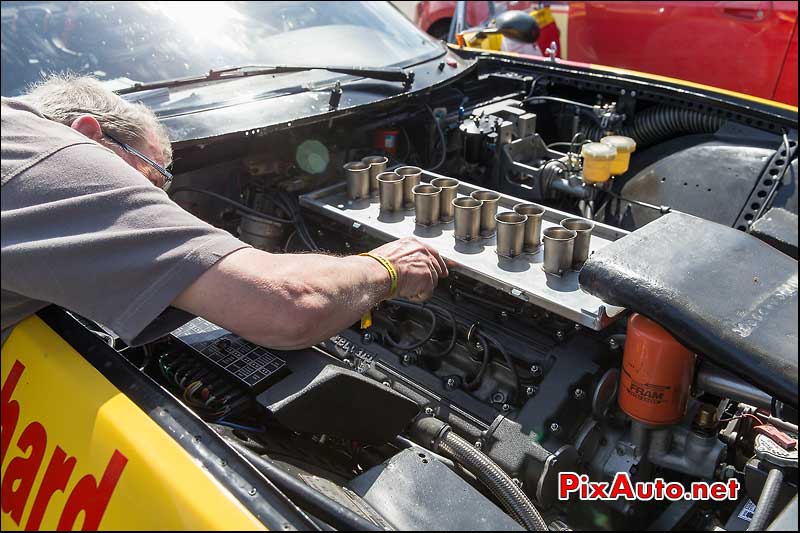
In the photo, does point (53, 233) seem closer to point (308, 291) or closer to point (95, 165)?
point (95, 165)

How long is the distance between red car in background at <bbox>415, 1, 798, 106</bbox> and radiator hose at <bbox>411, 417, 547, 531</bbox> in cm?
441

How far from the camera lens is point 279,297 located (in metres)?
1.33

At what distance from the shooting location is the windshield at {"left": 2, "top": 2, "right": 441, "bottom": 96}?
238 centimetres

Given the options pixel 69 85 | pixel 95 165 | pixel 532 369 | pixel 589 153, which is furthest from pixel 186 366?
pixel 589 153

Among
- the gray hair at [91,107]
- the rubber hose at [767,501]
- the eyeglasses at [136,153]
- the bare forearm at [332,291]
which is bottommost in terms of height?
the rubber hose at [767,501]

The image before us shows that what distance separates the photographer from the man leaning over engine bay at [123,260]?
1222mm

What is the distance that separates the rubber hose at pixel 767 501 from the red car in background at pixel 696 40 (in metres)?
4.38

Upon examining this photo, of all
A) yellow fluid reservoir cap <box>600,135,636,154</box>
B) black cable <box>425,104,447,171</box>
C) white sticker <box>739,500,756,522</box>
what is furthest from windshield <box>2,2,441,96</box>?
white sticker <box>739,500,756,522</box>

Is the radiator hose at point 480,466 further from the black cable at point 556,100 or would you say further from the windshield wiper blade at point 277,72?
the black cable at point 556,100

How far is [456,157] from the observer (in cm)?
280

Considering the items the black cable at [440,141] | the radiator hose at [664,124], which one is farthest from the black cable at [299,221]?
the radiator hose at [664,124]

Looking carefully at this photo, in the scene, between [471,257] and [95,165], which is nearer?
Answer: [95,165]

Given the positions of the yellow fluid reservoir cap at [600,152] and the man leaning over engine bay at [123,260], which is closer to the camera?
the man leaning over engine bay at [123,260]

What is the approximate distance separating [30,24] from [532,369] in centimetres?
216
